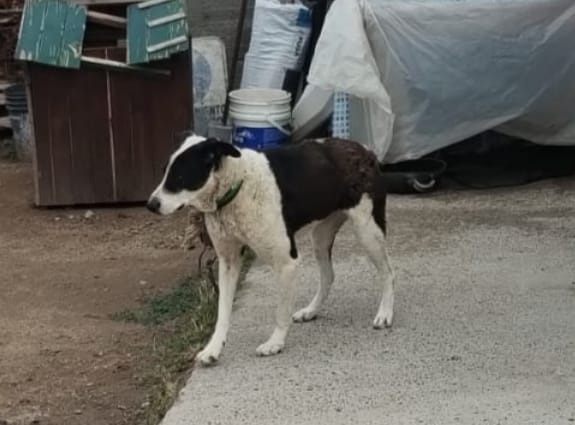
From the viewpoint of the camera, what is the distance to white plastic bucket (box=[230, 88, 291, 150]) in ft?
25.9

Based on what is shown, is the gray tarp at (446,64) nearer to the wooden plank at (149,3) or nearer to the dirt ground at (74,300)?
the wooden plank at (149,3)

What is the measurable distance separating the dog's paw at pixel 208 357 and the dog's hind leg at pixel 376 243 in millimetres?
795

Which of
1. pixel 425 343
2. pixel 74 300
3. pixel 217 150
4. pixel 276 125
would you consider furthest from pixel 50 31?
pixel 425 343

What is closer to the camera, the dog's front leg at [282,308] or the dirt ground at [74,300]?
the dog's front leg at [282,308]

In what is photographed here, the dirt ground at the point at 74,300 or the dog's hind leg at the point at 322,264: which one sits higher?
the dog's hind leg at the point at 322,264

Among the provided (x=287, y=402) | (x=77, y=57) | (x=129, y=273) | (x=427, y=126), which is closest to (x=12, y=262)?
(x=129, y=273)

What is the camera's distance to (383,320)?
211 inches

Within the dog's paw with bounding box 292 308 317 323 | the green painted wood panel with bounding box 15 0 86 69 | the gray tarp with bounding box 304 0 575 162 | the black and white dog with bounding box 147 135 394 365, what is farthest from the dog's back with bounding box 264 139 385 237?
the green painted wood panel with bounding box 15 0 86 69

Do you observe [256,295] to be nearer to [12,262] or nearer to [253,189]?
[253,189]

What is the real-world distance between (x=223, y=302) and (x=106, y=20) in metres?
3.60

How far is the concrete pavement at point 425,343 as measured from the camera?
449 centimetres

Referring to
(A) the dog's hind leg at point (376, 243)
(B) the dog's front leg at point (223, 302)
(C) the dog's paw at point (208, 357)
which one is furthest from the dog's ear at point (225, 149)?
(C) the dog's paw at point (208, 357)

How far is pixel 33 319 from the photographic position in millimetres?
6141

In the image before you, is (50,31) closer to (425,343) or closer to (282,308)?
(282,308)
